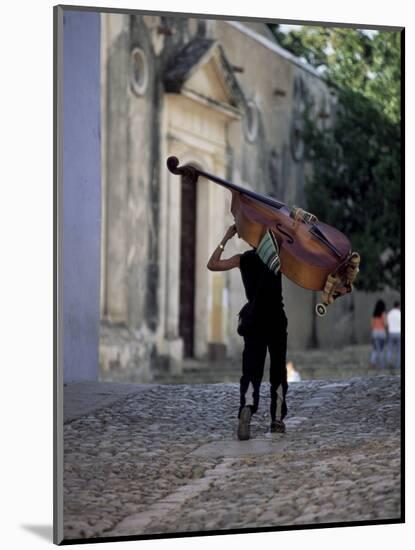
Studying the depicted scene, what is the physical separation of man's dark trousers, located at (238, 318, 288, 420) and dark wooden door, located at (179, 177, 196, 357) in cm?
38

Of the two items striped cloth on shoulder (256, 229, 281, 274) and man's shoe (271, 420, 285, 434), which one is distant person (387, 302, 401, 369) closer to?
man's shoe (271, 420, 285, 434)

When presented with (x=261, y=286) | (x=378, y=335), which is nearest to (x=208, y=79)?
(x=261, y=286)

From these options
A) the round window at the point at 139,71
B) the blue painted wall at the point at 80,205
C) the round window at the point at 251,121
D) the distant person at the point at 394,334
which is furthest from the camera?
the distant person at the point at 394,334

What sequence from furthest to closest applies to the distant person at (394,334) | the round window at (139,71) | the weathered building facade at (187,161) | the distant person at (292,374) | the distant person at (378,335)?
1. the distant person at (378,335)
2. the distant person at (394,334)
3. the distant person at (292,374)
4. the round window at (139,71)
5. the weathered building facade at (187,161)

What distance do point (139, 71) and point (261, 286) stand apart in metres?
1.59

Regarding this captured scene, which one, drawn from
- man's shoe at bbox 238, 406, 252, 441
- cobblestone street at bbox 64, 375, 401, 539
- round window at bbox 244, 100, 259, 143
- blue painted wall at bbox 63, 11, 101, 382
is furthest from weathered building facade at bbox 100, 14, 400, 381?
man's shoe at bbox 238, 406, 252, 441

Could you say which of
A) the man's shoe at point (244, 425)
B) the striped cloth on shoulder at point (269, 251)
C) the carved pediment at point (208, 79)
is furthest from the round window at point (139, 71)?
the man's shoe at point (244, 425)

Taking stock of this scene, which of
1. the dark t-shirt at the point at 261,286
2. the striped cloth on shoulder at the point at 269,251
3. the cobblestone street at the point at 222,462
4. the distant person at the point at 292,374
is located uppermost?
the striped cloth on shoulder at the point at 269,251

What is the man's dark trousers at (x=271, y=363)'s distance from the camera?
413 inches

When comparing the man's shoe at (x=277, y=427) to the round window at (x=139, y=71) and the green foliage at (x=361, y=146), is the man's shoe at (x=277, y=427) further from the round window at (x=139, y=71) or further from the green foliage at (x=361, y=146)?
A: the round window at (x=139, y=71)

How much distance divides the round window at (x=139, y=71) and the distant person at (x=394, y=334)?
2.22 metres

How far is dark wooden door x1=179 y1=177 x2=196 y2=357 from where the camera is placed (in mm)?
10539

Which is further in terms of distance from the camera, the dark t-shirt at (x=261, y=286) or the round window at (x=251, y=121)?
the round window at (x=251, y=121)

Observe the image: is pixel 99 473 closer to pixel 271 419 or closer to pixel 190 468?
pixel 190 468
